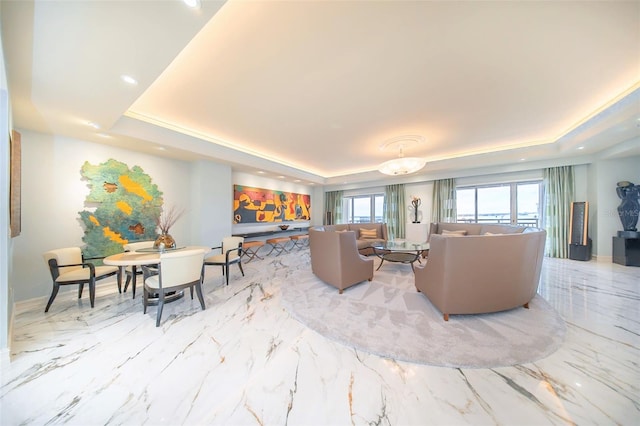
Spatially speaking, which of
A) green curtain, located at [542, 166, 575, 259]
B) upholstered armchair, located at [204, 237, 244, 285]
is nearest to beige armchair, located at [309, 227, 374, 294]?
upholstered armchair, located at [204, 237, 244, 285]

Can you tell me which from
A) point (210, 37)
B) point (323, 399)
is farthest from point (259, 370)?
point (210, 37)

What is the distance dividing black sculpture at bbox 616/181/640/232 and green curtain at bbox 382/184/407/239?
462 centimetres

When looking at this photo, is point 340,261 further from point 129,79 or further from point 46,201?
point 46,201

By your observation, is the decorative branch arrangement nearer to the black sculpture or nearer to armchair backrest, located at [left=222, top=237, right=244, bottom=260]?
armchair backrest, located at [left=222, top=237, right=244, bottom=260]

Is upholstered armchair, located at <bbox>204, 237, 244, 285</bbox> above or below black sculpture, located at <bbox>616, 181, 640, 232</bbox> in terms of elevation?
below

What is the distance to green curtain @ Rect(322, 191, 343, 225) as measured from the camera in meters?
8.77

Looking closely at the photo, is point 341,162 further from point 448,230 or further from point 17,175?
point 17,175

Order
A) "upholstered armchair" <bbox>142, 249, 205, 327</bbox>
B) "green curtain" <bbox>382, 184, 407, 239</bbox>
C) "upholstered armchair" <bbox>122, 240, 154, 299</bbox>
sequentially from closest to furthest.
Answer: "upholstered armchair" <bbox>142, 249, 205, 327</bbox> → "upholstered armchair" <bbox>122, 240, 154, 299</bbox> → "green curtain" <bbox>382, 184, 407, 239</bbox>

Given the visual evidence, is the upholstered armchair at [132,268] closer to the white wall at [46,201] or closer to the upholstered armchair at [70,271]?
the upholstered armchair at [70,271]

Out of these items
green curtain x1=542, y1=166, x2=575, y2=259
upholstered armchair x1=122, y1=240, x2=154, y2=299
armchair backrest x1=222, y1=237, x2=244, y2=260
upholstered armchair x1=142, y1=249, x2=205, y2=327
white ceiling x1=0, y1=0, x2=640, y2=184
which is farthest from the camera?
green curtain x1=542, y1=166, x2=575, y2=259

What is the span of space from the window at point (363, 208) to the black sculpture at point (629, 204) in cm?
555

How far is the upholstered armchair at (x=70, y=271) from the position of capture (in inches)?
104

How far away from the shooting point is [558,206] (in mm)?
5324

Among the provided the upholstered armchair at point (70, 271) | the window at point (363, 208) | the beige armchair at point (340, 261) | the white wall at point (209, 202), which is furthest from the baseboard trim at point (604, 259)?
the upholstered armchair at point (70, 271)
